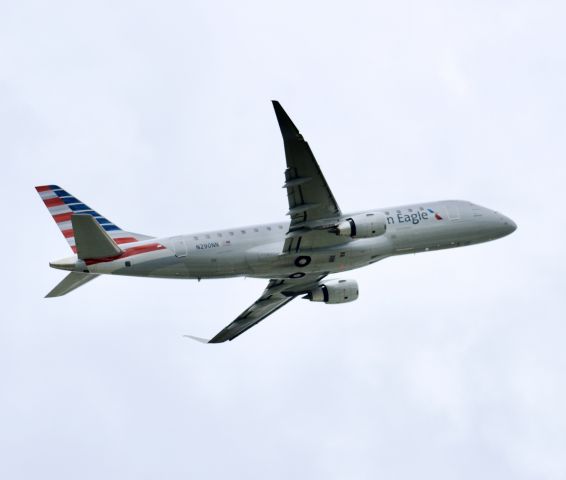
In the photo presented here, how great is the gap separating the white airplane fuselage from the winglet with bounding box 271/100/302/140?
7393 millimetres

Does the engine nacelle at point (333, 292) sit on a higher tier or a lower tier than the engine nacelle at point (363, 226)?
lower

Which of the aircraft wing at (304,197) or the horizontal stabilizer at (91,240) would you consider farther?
the horizontal stabilizer at (91,240)

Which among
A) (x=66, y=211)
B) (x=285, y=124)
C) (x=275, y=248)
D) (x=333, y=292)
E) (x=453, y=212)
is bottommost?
(x=333, y=292)

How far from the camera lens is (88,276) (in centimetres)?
5169

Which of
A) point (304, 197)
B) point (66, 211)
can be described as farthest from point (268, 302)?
point (66, 211)

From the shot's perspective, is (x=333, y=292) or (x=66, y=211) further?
(x=333, y=292)

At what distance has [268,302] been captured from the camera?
61750 millimetres

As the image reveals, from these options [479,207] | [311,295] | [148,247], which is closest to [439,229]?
[479,207]

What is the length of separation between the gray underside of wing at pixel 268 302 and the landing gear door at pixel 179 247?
8615 millimetres

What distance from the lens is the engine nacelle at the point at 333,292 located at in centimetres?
6112

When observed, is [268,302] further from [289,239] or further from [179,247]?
[179,247]

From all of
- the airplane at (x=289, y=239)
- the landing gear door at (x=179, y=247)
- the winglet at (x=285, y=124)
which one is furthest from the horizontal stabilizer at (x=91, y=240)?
the winglet at (x=285, y=124)

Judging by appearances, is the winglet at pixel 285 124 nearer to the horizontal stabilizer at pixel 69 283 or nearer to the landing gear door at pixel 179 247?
the landing gear door at pixel 179 247

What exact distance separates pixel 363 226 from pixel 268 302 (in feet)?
36.7
